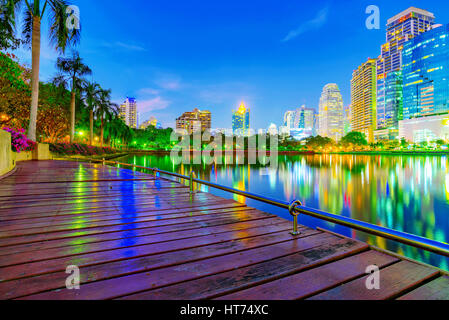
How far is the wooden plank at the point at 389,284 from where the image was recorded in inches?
68.2

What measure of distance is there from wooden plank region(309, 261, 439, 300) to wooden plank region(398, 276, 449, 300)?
0.14ft

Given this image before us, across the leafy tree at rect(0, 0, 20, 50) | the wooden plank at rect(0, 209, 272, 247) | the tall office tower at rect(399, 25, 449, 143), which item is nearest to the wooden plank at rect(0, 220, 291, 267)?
the wooden plank at rect(0, 209, 272, 247)

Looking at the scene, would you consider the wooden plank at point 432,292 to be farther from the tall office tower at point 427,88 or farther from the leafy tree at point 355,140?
the leafy tree at point 355,140

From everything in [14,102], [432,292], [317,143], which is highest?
[317,143]

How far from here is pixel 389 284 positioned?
6.20 ft

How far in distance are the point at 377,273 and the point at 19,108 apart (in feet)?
86.5

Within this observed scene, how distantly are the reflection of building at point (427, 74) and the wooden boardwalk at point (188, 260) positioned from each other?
517 ft

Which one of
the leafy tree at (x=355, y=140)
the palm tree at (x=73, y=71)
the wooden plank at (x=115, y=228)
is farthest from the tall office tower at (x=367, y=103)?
the wooden plank at (x=115, y=228)

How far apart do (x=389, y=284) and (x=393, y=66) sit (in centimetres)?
22294

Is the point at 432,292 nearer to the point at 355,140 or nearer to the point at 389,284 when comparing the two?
the point at 389,284

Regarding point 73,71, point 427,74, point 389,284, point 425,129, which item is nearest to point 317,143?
point 425,129

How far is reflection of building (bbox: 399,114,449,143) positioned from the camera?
359 feet

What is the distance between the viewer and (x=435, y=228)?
9492mm
